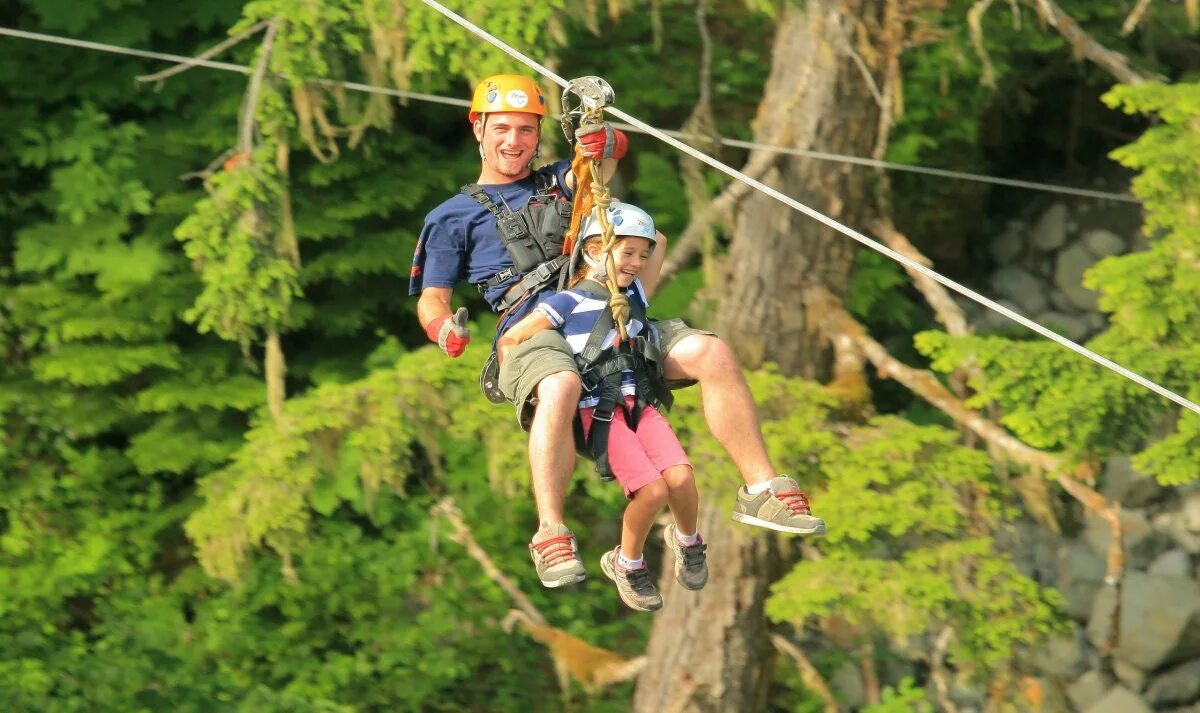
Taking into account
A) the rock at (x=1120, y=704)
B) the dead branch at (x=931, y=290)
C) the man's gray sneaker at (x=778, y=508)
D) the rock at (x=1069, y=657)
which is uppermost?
the man's gray sneaker at (x=778, y=508)

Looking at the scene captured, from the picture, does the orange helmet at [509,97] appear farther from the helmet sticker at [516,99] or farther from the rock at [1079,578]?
the rock at [1079,578]

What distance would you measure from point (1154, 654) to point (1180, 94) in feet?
20.1

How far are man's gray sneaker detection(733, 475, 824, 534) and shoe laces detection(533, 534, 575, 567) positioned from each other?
1.55 feet

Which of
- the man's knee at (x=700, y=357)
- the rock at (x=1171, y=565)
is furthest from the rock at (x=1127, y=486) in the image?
the man's knee at (x=700, y=357)

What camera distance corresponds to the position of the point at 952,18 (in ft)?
36.4

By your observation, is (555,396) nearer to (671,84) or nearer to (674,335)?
(674,335)

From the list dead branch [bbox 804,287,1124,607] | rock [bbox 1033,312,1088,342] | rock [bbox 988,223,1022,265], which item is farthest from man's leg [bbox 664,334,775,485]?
rock [bbox 988,223,1022,265]

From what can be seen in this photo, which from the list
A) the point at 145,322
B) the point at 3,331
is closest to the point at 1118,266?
the point at 145,322

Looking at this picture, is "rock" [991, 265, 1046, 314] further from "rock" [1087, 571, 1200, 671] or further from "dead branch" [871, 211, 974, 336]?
"dead branch" [871, 211, 974, 336]

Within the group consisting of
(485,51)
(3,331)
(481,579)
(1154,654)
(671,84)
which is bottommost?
(1154,654)

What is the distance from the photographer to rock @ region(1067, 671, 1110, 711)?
12062 millimetres

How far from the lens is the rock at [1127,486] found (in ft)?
41.2

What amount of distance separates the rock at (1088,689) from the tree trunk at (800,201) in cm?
477

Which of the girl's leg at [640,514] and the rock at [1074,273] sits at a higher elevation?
the girl's leg at [640,514]
